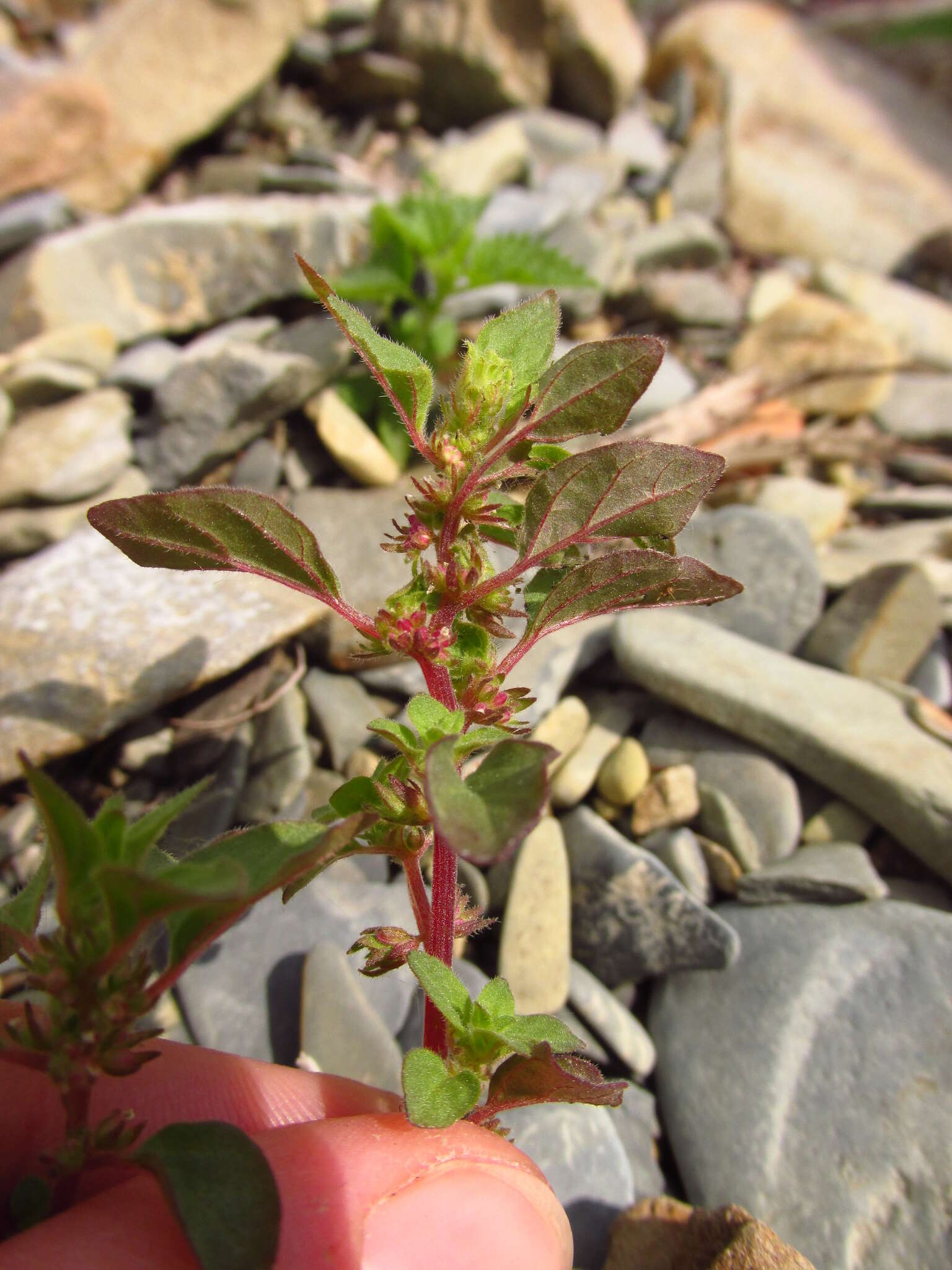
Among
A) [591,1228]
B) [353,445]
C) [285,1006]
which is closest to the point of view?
[591,1228]

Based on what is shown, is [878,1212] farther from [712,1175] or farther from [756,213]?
[756,213]

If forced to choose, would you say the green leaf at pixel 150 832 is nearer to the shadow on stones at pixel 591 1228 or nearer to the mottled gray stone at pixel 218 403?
the shadow on stones at pixel 591 1228

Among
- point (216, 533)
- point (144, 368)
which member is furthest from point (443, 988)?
point (144, 368)

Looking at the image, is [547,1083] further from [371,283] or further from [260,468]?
[371,283]

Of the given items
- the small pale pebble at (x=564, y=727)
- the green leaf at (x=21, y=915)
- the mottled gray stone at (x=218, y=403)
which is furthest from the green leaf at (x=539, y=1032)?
the mottled gray stone at (x=218, y=403)

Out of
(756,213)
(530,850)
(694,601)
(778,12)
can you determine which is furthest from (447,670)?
(778,12)

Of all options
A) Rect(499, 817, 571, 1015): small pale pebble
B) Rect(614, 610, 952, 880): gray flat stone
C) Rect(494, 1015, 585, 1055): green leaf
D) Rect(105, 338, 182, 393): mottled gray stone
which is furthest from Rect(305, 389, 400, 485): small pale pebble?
Rect(494, 1015, 585, 1055): green leaf

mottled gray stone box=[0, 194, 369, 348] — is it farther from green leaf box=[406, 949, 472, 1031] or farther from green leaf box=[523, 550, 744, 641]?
green leaf box=[406, 949, 472, 1031]
